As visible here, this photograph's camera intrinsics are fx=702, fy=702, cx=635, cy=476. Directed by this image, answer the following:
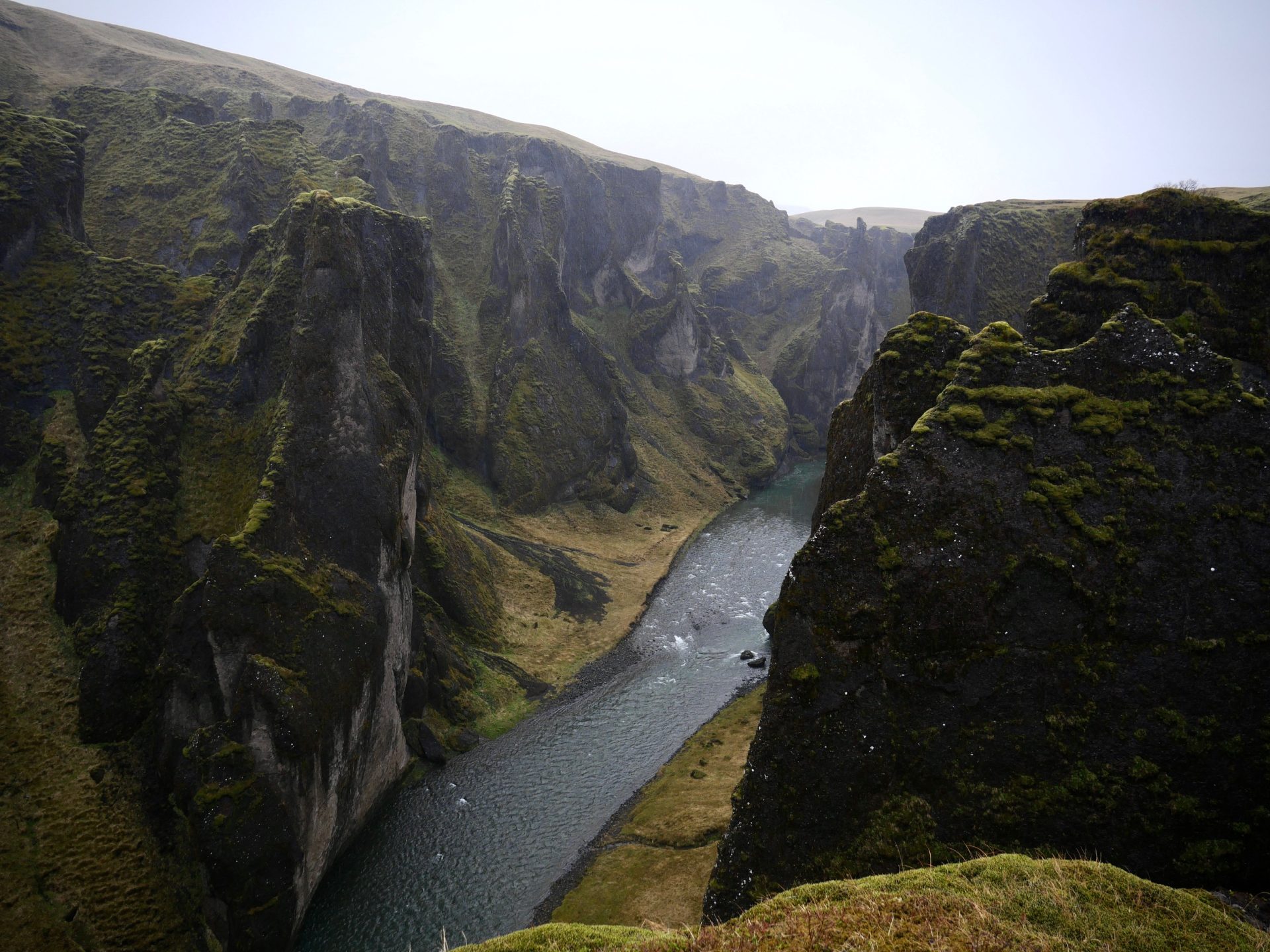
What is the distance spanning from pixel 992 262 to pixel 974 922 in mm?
81425

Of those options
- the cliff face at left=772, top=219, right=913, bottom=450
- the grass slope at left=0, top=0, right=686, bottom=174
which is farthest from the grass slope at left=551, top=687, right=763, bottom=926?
the cliff face at left=772, top=219, right=913, bottom=450

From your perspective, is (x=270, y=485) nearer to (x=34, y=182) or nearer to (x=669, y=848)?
(x=669, y=848)

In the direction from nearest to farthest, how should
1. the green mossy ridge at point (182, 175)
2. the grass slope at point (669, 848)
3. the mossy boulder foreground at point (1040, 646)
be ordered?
the mossy boulder foreground at point (1040, 646) → the grass slope at point (669, 848) → the green mossy ridge at point (182, 175)

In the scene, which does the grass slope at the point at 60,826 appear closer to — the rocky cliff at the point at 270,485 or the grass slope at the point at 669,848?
the rocky cliff at the point at 270,485

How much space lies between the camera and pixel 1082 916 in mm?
10219

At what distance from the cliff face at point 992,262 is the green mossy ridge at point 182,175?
62414mm

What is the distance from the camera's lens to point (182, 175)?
212ft

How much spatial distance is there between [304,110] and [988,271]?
113 meters

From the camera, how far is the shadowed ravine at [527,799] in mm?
29688

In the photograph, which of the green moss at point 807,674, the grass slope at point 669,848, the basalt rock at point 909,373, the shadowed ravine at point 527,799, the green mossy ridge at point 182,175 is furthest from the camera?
the green mossy ridge at point 182,175

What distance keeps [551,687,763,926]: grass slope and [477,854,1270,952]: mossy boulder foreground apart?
1594 cm

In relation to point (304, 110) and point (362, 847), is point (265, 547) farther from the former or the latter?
point (304, 110)

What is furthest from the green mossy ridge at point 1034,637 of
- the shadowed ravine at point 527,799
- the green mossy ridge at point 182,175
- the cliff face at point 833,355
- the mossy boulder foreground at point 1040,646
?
the cliff face at point 833,355

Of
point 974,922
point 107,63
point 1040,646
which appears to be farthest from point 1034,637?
point 107,63
